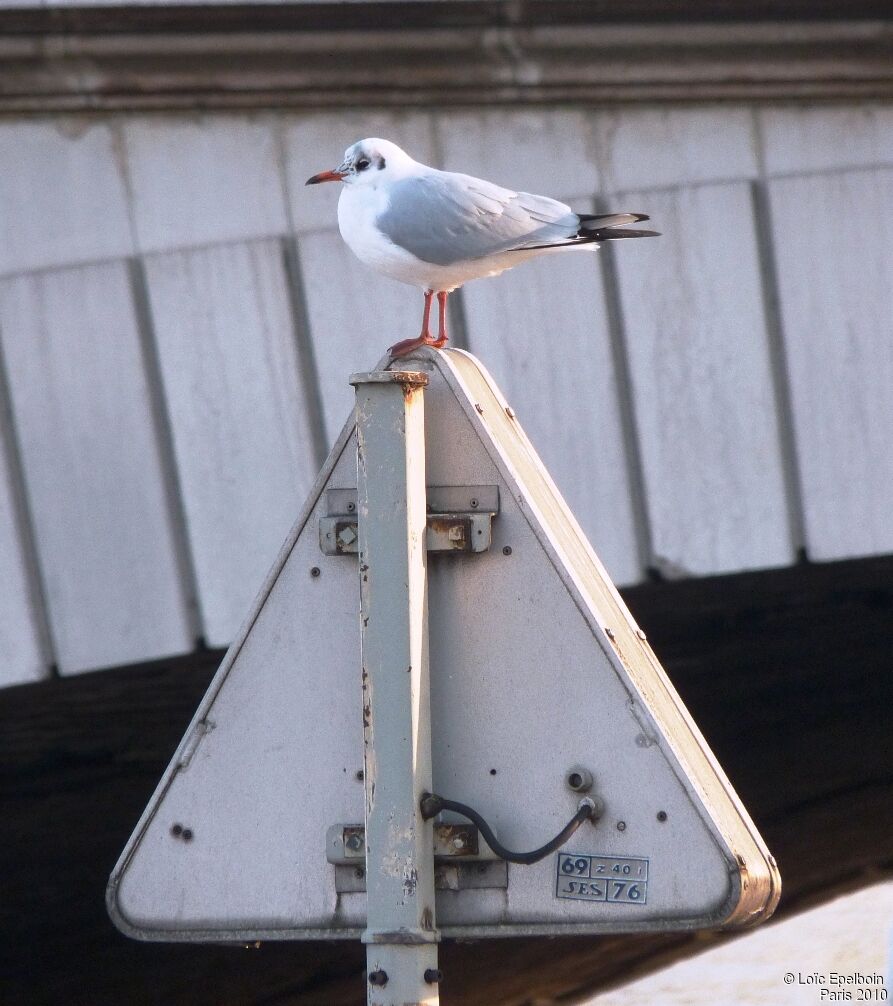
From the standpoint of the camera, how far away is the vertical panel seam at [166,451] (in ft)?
12.6

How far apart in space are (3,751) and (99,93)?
2.14 m

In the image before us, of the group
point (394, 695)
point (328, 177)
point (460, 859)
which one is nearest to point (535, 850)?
point (460, 859)

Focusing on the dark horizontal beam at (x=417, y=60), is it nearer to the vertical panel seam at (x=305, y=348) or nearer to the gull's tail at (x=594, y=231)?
the vertical panel seam at (x=305, y=348)

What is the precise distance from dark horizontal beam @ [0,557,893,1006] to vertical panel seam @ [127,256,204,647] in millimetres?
304

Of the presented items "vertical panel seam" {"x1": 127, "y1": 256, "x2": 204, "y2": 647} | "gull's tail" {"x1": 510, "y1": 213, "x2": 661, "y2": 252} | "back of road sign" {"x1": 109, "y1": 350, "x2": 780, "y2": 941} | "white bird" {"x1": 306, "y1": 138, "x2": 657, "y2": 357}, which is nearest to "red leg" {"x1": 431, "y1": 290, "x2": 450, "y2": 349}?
"white bird" {"x1": 306, "y1": 138, "x2": 657, "y2": 357}

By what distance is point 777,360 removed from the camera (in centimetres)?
415

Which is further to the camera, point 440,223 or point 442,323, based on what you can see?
point 440,223

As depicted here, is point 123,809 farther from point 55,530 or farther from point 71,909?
point 55,530

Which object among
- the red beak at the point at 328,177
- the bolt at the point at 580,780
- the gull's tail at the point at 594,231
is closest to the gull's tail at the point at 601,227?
the gull's tail at the point at 594,231

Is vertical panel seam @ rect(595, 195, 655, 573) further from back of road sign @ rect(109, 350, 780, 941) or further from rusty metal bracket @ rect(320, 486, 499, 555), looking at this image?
Result: rusty metal bracket @ rect(320, 486, 499, 555)

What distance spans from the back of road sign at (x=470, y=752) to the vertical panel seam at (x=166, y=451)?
5.78 ft

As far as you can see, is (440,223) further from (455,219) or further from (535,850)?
(535,850)

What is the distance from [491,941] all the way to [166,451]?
5.23 ft

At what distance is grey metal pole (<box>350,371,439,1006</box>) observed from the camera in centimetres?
193
